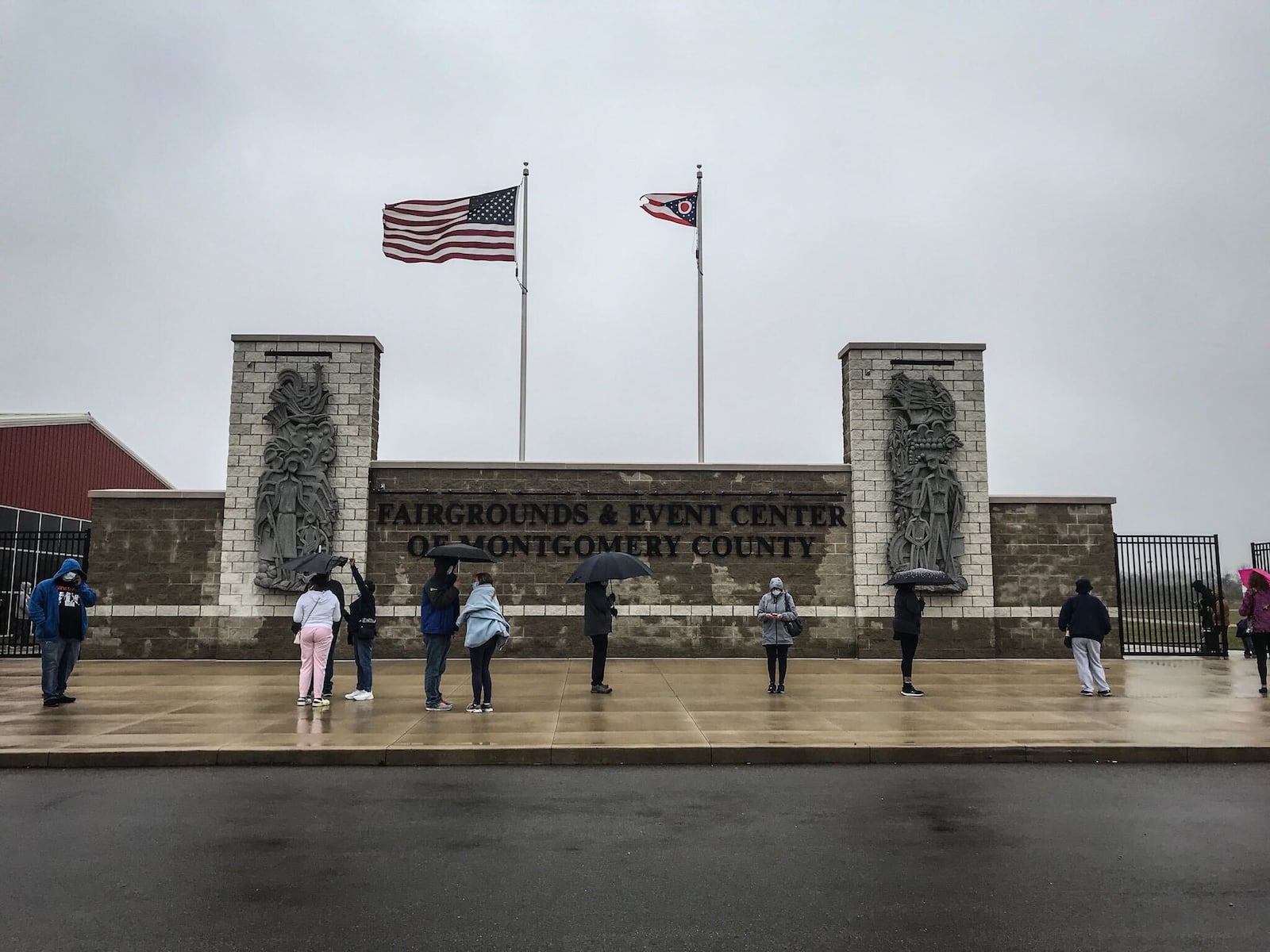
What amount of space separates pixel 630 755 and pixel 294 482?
13.0m

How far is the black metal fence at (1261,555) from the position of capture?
22.5m

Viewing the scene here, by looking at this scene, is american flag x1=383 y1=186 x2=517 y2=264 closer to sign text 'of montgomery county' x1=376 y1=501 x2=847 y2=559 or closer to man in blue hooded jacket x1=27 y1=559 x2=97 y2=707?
sign text 'of montgomery county' x1=376 y1=501 x2=847 y2=559

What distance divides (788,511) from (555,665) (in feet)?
18.9

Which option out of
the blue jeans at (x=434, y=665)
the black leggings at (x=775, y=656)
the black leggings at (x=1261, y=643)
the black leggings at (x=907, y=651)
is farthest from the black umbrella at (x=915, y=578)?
the blue jeans at (x=434, y=665)

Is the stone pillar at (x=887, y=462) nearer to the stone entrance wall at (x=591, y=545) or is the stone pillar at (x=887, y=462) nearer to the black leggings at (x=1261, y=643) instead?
the stone entrance wall at (x=591, y=545)

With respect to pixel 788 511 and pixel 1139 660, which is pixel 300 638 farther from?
pixel 1139 660

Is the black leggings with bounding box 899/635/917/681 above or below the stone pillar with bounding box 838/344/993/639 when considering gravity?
below

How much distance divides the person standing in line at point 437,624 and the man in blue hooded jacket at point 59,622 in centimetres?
454

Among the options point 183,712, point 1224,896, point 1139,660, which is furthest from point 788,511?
point 1224,896

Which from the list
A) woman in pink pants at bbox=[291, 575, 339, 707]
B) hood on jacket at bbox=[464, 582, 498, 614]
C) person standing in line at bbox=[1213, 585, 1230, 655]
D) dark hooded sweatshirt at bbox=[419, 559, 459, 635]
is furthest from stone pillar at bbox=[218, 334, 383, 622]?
person standing in line at bbox=[1213, 585, 1230, 655]

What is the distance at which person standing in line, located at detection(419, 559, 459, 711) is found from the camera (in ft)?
41.5

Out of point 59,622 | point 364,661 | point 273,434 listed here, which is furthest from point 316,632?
Result: point 273,434

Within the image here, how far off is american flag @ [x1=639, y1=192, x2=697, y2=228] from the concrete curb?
15.5m

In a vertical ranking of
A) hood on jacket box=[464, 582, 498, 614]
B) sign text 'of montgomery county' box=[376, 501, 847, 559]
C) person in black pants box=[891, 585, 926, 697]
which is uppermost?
sign text 'of montgomery county' box=[376, 501, 847, 559]
